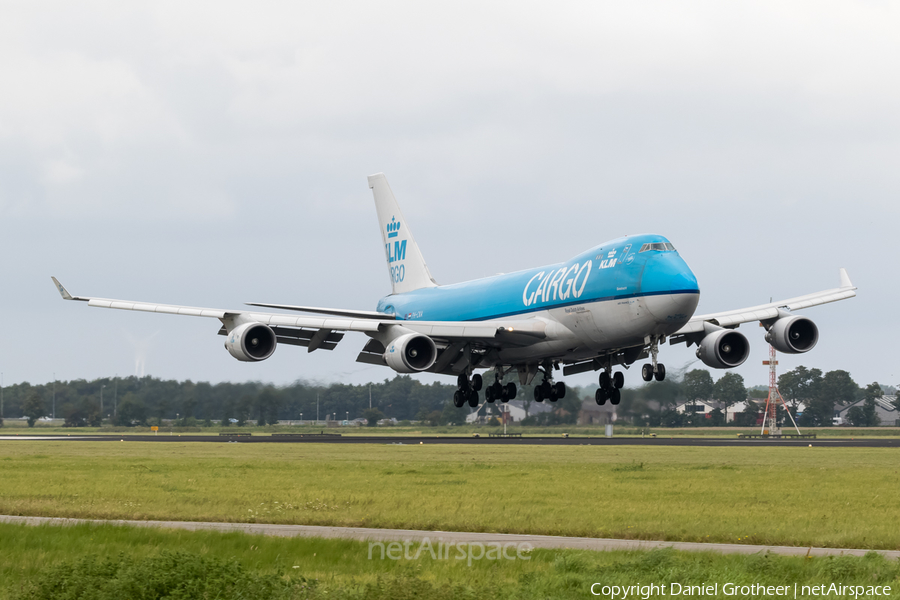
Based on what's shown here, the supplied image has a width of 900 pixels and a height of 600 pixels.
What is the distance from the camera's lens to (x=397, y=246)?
241 ft

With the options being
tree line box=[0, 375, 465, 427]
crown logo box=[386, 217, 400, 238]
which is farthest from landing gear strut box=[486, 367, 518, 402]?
tree line box=[0, 375, 465, 427]

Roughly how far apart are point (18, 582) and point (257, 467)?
106ft

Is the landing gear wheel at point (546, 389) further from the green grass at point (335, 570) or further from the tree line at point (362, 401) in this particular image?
the green grass at point (335, 570)

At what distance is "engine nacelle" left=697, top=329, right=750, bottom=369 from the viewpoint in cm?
5188

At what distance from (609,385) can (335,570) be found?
114 ft

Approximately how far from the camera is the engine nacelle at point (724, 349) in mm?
51875

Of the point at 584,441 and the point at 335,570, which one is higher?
the point at 584,441

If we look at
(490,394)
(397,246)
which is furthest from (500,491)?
(397,246)

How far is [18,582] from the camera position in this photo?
18812mm

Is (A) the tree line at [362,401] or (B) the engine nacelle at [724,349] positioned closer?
(B) the engine nacelle at [724,349]

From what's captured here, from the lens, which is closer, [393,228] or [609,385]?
[609,385]

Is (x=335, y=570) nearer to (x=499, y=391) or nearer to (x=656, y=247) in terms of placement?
(x=656, y=247)

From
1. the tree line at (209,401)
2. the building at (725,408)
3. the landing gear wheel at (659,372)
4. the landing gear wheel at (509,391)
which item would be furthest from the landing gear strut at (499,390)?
the building at (725,408)

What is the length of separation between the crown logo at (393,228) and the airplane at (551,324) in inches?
429
